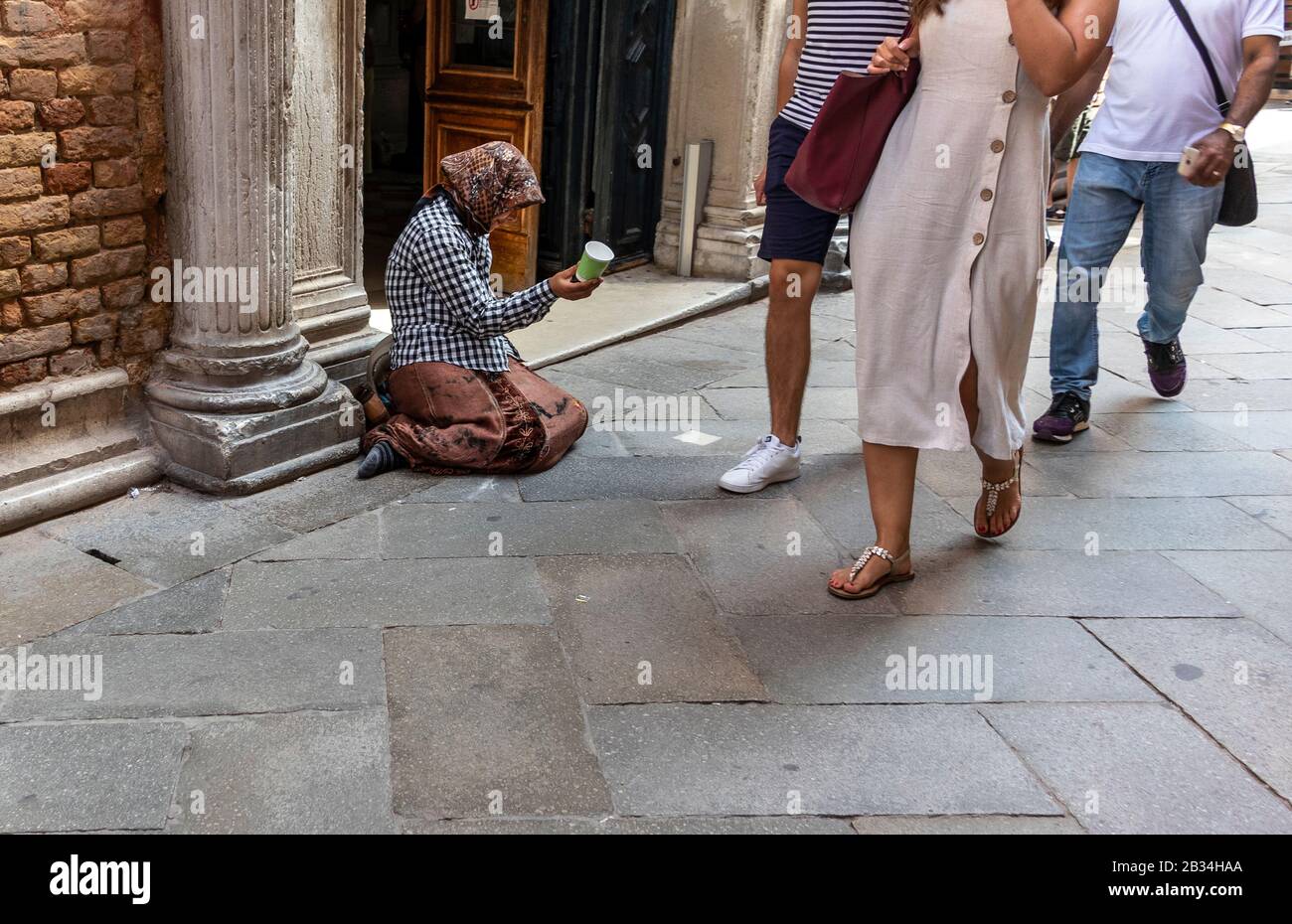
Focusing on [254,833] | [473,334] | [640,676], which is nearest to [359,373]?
[473,334]

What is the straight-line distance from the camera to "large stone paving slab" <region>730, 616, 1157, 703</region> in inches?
129

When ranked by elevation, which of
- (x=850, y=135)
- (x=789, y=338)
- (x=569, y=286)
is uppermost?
(x=850, y=135)

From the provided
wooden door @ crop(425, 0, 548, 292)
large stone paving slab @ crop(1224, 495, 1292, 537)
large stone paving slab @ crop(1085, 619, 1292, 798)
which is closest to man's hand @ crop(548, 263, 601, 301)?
large stone paving slab @ crop(1085, 619, 1292, 798)

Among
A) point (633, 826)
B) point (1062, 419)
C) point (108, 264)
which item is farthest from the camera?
point (1062, 419)

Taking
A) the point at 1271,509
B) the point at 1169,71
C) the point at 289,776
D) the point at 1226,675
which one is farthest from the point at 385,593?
the point at 1169,71

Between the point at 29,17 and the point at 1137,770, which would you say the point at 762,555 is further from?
the point at 29,17

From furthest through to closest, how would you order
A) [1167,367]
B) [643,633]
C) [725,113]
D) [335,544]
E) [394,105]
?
[394,105] → [725,113] → [1167,367] → [335,544] → [643,633]

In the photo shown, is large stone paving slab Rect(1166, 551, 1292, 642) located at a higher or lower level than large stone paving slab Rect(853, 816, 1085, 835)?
higher

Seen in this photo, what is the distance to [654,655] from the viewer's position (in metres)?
3.40

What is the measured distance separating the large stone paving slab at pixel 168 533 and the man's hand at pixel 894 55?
2.11 metres

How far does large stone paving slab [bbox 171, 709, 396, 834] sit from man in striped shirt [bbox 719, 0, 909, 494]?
6.39 ft

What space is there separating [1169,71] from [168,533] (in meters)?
3.77

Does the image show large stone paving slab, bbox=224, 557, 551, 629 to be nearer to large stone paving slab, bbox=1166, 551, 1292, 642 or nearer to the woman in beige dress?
the woman in beige dress

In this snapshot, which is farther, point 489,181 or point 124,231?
point 489,181
